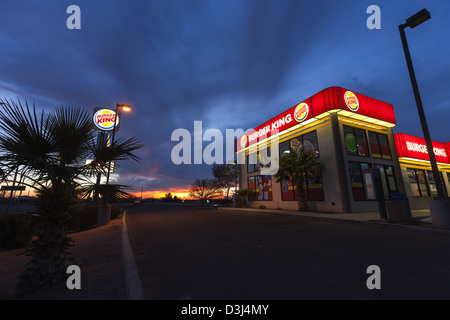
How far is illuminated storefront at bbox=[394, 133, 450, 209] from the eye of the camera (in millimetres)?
18953

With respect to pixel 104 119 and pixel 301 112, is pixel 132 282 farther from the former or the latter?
pixel 104 119

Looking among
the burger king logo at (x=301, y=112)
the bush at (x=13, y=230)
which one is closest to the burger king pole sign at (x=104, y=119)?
the bush at (x=13, y=230)

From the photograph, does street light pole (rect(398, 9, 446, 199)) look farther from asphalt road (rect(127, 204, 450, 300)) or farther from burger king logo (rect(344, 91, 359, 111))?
burger king logo (rect(344, 91, 359, 111))

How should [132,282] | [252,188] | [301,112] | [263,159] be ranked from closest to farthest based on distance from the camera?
1. [132,282]
2. [301,112]
3. [263,159]
4. [252,188]

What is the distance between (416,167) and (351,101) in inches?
534

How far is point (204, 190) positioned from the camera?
37.1 meters

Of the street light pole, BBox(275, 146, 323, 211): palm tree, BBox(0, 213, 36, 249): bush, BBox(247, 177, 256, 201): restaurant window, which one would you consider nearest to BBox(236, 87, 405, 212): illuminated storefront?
BBox(275, 146, 323, 211): palm tree

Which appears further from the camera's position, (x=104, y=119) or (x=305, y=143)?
(x=104, y=119)

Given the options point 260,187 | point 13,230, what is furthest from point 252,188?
point 13,230

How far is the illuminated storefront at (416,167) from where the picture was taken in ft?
62.2

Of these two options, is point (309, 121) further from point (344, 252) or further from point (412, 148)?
point (344, 252)

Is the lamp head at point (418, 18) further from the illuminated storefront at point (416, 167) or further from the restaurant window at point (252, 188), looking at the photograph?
the restaurant window at point (252, 188)

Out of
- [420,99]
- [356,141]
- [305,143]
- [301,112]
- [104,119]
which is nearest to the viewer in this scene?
[420,99]

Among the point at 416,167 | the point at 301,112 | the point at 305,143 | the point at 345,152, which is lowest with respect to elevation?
the point at 416,167
